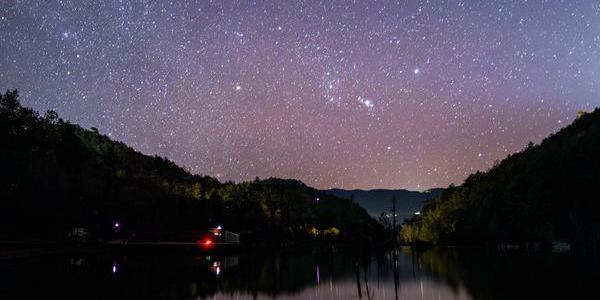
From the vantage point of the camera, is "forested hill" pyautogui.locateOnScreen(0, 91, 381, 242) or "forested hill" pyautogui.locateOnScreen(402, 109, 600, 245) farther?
"forested hill" pyautogui.locateOnScreen(402, 109, 600, 245)

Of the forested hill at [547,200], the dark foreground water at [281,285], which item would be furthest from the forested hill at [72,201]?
the dark foreground water at [281,285]

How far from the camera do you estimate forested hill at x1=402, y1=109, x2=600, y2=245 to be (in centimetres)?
7925

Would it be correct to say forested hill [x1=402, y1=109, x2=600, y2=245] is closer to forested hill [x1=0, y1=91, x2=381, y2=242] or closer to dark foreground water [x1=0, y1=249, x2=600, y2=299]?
forested hill [x1=0, y1=91, x2=381, y2=242]

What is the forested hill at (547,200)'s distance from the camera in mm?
79250

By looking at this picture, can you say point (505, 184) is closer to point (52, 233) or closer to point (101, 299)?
point (52, 233)

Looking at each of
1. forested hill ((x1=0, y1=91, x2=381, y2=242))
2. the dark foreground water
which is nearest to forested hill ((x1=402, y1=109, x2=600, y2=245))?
forested hill ((x1=0, y1=91, x2=381, y2=242))

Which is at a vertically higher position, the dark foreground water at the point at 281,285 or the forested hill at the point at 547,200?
the forested hill at the point at 547,200

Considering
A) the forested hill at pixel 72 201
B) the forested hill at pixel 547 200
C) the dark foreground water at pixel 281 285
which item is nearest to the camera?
the dark foreground water at pixel 281 285

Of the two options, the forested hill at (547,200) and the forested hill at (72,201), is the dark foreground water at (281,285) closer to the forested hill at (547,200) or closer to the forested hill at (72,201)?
the forested hill at (72,201)

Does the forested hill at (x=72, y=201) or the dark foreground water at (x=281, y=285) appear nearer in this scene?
the dark foreground water at (x=281, y=285)

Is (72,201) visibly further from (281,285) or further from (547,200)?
(547,200)

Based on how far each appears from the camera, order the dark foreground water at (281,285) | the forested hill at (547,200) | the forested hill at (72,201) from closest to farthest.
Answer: the dark foreground water at (281,285) < the forested hill at (72,201) < the forested hill at (547,200)

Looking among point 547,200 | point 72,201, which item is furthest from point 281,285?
point 547,200

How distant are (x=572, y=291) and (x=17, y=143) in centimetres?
7041
